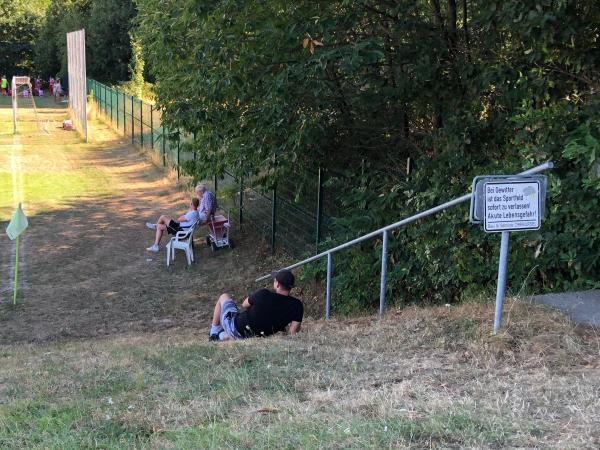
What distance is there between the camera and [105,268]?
1174 centimetres

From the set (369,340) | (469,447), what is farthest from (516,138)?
(469,447)

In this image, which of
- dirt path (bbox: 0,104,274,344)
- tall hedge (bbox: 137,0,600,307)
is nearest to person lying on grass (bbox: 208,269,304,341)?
tall hedge (bbox: 137,0,600,307)

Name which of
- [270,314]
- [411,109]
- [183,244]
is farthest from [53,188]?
[270,314]

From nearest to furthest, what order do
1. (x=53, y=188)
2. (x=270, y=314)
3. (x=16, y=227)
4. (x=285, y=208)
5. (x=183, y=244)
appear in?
(x=270, y=314) < (x=16, y=227) < (x=183, y=244) < (x=285, y=208) < (x=53, y=188)

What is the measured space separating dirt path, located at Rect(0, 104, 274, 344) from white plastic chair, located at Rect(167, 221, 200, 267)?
0.60 ft

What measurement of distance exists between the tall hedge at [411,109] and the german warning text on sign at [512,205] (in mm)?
1290

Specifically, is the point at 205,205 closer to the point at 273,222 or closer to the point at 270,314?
the point at 273,222

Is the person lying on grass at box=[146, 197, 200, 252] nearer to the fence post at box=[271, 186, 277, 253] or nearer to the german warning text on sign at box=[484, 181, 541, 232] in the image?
the fence post at box=[271, 186, 277, 253]

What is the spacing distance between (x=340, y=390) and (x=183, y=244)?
27.0 ft

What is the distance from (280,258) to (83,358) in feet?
20.3

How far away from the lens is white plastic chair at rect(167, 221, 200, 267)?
12.0m

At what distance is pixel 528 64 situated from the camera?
6.86 m

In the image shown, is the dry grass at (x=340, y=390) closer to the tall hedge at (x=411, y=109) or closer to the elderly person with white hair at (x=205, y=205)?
the tall hedge at (x=411, y=109)

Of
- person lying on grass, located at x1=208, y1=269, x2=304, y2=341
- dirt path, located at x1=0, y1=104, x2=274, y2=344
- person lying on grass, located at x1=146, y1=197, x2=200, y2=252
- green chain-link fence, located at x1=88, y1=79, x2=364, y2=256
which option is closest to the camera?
person lying on grass, located at x1=208, y1=269, x2=304, y2=341
